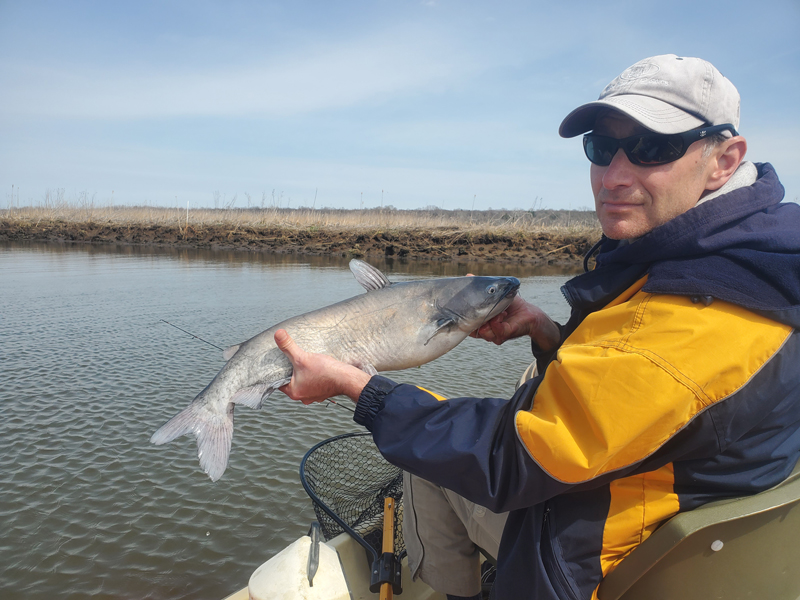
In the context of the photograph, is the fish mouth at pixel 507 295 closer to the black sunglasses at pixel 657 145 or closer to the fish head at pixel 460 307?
the fish head at pixel 460 307

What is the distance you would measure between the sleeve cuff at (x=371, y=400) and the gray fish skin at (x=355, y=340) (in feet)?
1.87

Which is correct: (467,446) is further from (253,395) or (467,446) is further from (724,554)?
(253,395)

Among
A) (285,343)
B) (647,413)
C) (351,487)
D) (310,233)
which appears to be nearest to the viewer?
(647,413)

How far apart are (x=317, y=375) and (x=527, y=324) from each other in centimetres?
130

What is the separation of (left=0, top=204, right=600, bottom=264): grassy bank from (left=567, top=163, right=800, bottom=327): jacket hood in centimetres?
2528

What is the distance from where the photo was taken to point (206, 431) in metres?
2.68

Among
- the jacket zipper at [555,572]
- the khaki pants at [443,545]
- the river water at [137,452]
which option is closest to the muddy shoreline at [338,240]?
the river water at [137,452]

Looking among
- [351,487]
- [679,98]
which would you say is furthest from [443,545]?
[679,98]

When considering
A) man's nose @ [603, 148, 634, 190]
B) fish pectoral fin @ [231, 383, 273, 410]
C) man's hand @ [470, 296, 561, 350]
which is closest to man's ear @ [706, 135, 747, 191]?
man's nose @ [603, 148, 634, 190]

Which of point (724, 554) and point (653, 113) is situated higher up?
point (653, 113)

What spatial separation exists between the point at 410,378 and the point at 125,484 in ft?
13.3

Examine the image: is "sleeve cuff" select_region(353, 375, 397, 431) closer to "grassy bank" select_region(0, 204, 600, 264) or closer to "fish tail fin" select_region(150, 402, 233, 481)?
"fish tail fin" select_region(150, 402, 233, 481)

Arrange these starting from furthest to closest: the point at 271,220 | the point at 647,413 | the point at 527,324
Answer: the point at 271,220 < the point at 527,324 < the point at 647,413

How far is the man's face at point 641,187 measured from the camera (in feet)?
5.90
